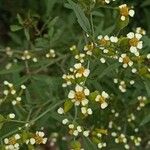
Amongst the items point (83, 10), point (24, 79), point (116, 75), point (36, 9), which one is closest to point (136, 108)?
point (116, 75)

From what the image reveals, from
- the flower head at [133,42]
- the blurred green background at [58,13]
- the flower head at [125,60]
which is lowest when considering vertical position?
the blurred green background at [58,13]

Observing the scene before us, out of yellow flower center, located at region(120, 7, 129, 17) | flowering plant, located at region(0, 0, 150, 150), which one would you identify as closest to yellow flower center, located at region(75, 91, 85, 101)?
flowering plant, located at region(0, 0, 150, 150)

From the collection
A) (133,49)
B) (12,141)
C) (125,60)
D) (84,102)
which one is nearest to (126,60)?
(125,60)

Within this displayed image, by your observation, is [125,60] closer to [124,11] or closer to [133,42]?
[133,42]

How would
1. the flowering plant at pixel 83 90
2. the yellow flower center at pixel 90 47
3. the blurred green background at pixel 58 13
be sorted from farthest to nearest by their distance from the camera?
the blurred green background at pixel 58 13, the yellow flower center at pixel 90 47, the flowering plant at pixel 83 90

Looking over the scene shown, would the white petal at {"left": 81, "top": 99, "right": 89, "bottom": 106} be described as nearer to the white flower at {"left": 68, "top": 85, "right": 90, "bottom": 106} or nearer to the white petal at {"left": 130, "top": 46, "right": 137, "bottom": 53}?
the white flower at {"left": 68, "top": 85, "right": 90, "bottom": 106}

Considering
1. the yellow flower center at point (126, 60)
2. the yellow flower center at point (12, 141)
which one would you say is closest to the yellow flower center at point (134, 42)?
the yellow flower center at point (126, 60)

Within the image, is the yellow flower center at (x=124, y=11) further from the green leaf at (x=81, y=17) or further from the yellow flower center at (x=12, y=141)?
the yellow flower center at (x=12, y=141)

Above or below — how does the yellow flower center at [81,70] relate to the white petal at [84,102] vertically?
above

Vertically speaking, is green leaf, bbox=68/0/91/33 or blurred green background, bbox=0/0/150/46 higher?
green leaf, bbox=68/0/91/33
